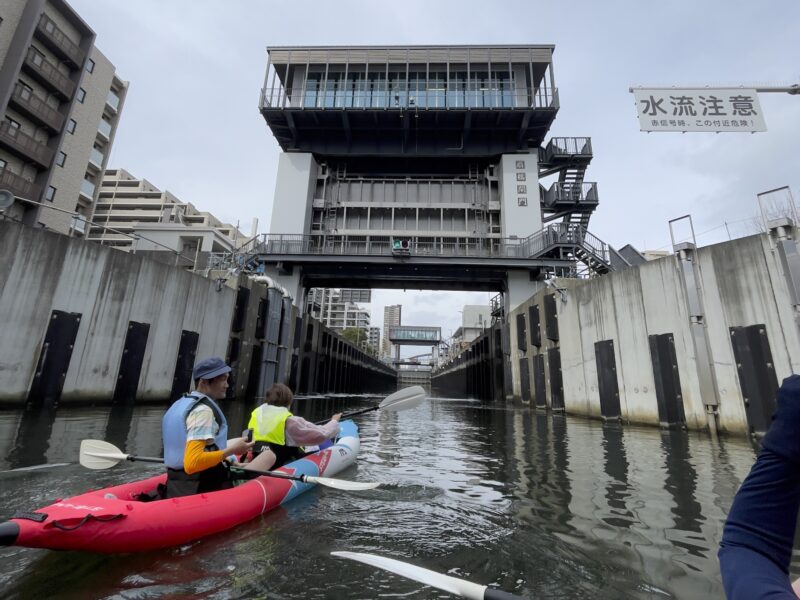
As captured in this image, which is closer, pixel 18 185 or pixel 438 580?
pixel 438 580

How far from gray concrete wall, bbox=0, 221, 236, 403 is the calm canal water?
13.4ft

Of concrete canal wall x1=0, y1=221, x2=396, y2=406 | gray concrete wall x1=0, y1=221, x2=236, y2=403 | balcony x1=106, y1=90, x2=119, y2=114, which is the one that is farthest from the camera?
balcony x1=106, y1=90, x2=119, y2=114

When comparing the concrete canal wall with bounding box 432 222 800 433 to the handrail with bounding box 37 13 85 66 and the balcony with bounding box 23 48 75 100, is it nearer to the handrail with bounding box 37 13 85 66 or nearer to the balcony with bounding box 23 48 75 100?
the balcony with bounding box 23 48 75 100

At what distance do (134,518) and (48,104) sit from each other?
41.5 m

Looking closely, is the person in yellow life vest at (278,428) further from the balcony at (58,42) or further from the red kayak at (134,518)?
the balcony at (58,42)

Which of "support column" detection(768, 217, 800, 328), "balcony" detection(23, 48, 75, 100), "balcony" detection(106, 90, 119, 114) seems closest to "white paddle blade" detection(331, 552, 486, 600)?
"support column" detection(768, 217, 800, 328)

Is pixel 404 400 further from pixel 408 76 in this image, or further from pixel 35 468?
pixel 408 76

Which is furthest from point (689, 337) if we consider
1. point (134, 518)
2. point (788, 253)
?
point (134, 518)

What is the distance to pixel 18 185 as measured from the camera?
94.4ft

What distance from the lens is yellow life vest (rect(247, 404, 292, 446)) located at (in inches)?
207

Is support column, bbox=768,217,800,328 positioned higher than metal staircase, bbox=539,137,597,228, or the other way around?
metal staircase, bbox=539,137,597,228

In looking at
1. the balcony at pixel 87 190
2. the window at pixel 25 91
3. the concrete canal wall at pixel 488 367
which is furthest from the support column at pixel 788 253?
the balcony at pixel 87 190

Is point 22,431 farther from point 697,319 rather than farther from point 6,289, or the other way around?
point 697,319

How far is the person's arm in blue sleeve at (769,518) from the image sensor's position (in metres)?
1.28
